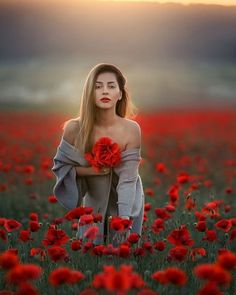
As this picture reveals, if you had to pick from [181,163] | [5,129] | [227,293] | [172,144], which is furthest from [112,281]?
[5,129]

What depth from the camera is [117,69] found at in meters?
4.54

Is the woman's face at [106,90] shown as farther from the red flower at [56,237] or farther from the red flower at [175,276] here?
the red flower at [175,276]

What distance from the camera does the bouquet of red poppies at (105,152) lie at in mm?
4258

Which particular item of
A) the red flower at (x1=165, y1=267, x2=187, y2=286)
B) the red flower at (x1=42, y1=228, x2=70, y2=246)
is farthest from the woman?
the red flower at (x1=165, y1=267, x2=187, y2=286)

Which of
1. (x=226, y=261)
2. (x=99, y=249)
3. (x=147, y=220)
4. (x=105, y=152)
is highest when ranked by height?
(x=105, y=152)

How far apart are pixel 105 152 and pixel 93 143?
240mm

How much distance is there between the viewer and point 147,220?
18.7ft

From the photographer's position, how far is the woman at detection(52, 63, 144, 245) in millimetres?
4457

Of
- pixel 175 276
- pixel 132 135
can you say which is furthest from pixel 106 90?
pixel 175 276

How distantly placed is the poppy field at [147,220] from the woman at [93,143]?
0.69 feet

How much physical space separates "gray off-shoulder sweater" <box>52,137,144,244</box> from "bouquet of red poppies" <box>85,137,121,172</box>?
0.56 feet

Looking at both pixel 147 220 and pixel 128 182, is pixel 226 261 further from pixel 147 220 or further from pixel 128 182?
pixel 147 220

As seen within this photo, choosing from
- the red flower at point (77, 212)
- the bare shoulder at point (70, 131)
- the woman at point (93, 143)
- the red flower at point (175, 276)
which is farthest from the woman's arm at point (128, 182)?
the red flower at point (175, 276)

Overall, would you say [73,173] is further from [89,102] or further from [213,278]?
[213,278]
